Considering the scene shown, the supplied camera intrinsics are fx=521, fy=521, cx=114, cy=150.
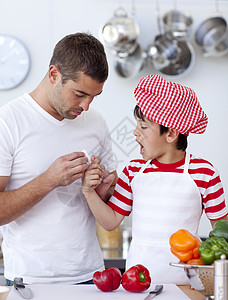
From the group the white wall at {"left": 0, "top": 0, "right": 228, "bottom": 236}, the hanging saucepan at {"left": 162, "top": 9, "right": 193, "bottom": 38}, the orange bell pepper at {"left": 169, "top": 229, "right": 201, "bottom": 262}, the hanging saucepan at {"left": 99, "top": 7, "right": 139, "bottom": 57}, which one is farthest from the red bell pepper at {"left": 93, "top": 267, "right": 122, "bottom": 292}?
the hanging saucepan at {"left": 162, "top": 9, "right": 193, "bottom": 38}

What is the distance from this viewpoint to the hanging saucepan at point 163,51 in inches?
115

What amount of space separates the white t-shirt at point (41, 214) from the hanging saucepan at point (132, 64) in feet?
4.39

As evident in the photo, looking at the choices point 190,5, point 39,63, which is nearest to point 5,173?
point 39,63

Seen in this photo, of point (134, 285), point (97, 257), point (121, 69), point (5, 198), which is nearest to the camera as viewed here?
point (134, 285)

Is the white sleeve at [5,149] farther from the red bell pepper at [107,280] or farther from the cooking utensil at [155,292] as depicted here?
the cooking utensil at [155,292]

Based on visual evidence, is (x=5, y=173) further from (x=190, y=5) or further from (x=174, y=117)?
(x=190, y=5)

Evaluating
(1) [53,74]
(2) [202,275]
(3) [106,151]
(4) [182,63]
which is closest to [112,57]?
(4) [182,63]

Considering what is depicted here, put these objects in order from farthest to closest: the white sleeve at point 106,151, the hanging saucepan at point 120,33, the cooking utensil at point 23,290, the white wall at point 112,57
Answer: the white wall at point 112,57 → the hanging saucepan at point 120,33 → the white sleeve at point 106,151 → the cooking utensil at point 23,290

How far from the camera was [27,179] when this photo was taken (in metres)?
1.65

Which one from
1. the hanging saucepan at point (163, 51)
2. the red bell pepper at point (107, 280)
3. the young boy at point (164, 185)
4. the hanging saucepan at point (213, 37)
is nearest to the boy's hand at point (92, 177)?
the young boy at point (164, 185)

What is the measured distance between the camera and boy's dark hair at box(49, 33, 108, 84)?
159cm

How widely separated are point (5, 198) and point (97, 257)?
378 millimetres

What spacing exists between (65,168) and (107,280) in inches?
14.4

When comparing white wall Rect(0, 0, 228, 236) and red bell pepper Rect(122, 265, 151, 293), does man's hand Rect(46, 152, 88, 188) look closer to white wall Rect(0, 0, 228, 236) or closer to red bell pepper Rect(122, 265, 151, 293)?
red bell pepper Rect(122, 265, 151, 293)
